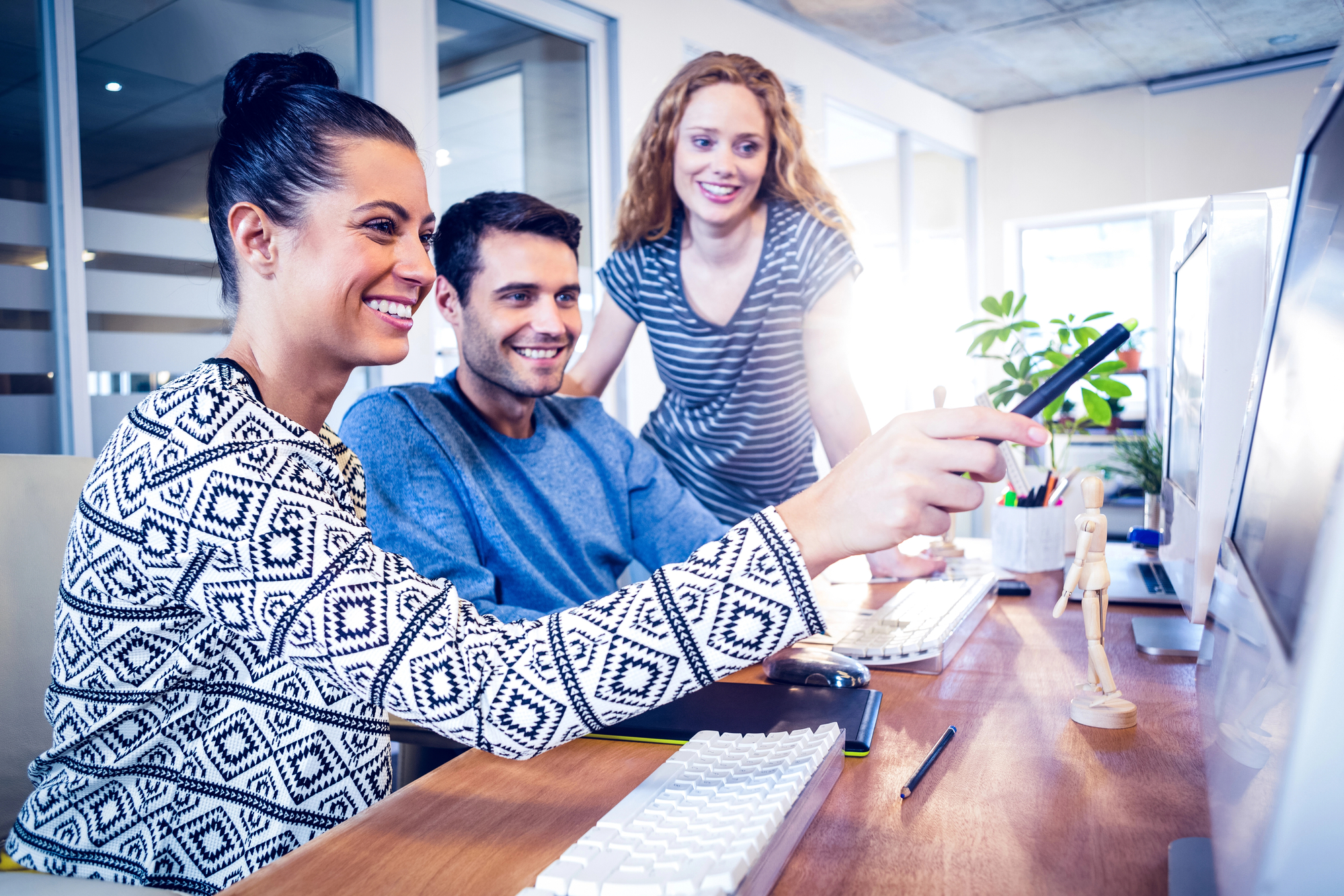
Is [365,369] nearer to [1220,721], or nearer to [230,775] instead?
[230,775]

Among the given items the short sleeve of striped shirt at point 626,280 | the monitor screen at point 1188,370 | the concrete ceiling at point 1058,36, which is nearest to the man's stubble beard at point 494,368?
the short sleeve of striped shirt at point 626,280

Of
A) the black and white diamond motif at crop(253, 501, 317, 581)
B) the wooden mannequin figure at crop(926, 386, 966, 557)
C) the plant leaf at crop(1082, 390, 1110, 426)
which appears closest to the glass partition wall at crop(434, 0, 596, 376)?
the wooden mannequin figure at crop(926, 386, 966, 557)

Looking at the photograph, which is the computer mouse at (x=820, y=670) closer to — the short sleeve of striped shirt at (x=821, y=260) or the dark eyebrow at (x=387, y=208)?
the dark eyebrow at (x=387, y=208)

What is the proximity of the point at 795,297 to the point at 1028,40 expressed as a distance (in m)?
4.20

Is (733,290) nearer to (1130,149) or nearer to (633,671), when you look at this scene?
(633,671)

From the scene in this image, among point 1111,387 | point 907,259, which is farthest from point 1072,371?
point 907,259

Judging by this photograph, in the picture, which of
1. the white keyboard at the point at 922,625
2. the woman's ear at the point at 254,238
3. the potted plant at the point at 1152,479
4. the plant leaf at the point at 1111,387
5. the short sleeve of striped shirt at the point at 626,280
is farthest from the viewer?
the potted plant at the point at 1152,479

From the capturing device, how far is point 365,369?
2.95m

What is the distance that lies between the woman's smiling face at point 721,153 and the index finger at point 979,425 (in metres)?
1.21

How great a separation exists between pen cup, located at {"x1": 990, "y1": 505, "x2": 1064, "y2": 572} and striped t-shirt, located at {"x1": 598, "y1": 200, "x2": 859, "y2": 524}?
420mm

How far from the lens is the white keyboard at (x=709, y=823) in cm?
48

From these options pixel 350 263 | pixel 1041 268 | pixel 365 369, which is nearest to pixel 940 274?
pixel 1041 268

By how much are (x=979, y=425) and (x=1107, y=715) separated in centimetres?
34

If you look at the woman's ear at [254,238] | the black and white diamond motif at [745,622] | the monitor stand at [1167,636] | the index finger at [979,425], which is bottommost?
the monitor stand at [1167,636]
